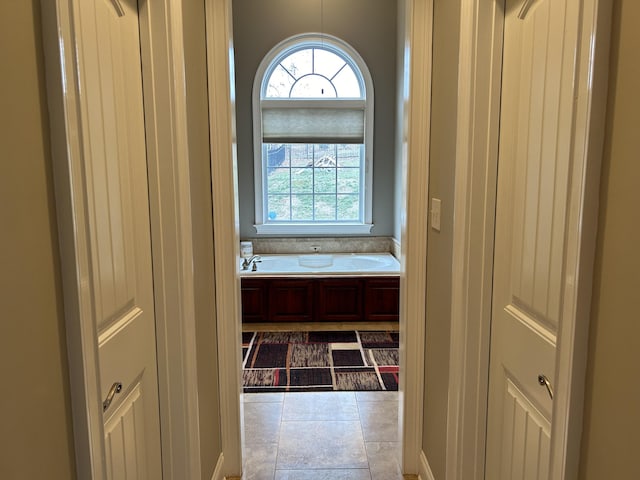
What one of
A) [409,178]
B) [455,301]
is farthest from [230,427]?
[409,178]

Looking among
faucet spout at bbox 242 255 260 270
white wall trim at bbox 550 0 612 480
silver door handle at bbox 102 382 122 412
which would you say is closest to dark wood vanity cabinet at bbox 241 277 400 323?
faucet spout at bbox 242 255 260 270

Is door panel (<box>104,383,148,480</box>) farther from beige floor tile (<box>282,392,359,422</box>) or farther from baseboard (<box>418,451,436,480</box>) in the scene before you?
beige floor tile (<box>282,392,359,422</box>)

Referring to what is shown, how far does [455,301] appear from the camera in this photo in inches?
64.3

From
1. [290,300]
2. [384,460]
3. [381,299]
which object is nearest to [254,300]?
[290,300]

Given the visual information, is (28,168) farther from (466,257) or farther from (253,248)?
(253,248)

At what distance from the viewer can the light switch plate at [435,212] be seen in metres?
1.90

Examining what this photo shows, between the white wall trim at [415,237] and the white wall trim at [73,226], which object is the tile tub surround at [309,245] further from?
the white wall trim at [73,226]

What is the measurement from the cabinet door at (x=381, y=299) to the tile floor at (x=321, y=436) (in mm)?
1392

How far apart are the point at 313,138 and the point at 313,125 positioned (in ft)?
0.44

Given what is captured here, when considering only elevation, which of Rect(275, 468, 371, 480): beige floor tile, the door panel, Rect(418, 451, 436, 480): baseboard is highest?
the door panel

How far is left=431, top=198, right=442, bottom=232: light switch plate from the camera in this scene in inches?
74.8

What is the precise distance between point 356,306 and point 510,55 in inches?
131

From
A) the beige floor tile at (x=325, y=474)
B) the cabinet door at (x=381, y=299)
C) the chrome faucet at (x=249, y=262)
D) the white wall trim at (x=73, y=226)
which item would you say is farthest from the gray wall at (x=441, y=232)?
the chrome faucet at (x=249, y=262)

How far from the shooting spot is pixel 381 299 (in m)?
4.51
